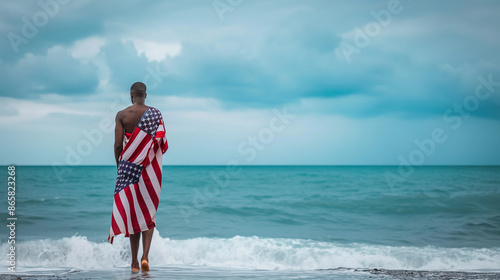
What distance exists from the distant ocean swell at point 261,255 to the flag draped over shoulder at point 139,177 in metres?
3.33

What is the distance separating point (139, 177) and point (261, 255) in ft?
14.7

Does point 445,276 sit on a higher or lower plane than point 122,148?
lower

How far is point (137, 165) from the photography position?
4.34 meters

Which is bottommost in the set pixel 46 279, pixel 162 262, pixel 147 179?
pixel 162 262

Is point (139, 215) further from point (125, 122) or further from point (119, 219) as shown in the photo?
point (125, 122)

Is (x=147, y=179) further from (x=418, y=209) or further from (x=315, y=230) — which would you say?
(x=418, y=209)

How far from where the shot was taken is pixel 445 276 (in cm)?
461

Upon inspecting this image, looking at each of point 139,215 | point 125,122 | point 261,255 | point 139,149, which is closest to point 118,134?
point 125,122

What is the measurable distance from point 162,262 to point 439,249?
568 cm

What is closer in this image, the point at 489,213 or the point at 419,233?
the point at 419,233

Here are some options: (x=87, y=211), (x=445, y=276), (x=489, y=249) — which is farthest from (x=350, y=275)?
(x=87, y=211)

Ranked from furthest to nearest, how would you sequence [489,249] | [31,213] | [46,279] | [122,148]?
[31,213], [489,249], [122,148], [46,279]

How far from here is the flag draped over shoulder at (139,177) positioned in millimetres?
4320

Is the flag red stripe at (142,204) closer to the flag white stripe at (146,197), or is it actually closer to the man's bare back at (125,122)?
the flag white stripe at (146,197)
